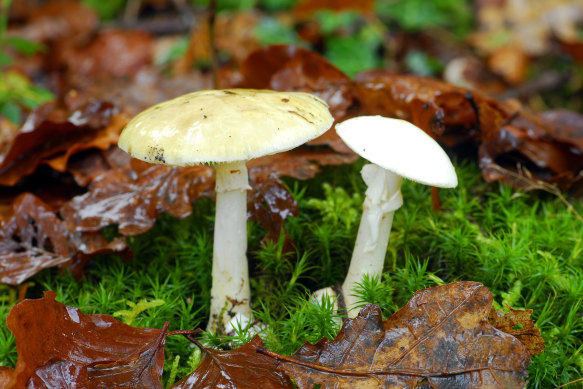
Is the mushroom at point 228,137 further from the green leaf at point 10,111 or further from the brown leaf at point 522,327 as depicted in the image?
the green leaf at point 10,111

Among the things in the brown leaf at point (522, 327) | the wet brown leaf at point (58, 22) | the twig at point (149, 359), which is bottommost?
the twig at point (149, 359)

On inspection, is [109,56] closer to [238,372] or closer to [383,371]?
[238,372]

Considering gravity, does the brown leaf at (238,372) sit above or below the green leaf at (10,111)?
below

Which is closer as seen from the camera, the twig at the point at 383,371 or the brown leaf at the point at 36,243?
the twig at the point at 383,371

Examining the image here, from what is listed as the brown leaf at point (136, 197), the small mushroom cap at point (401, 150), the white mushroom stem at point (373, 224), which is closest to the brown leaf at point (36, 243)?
the brown leaf at point (136, 197)

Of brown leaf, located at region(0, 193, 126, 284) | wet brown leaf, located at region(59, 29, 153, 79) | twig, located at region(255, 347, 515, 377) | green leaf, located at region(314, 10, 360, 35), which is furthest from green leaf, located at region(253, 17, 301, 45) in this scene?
twig, located at region(255, 347, 515, 377)

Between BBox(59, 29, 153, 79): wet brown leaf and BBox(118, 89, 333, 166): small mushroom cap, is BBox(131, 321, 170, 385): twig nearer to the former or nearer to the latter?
BBox(118, 89, 333, 166): small mushroom cap

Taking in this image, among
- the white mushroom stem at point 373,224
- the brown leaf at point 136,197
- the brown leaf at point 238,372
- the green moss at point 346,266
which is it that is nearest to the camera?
the brown leaf at point 238,372
